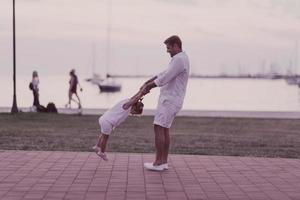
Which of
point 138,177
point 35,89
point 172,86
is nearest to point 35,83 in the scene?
point 35,89

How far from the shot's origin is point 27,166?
8586 millimetres

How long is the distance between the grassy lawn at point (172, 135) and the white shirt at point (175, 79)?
2794mm

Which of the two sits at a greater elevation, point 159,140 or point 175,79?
point 175,79

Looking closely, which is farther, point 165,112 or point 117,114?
point 117,114

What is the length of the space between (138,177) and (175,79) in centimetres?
136

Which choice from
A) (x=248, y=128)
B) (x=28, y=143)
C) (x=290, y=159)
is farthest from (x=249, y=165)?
(x=248, y=128)

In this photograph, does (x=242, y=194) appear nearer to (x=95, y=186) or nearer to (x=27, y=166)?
(x=95, y=186)

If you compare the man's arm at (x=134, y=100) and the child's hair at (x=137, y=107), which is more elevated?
the man's arm at (x=134, y=100)

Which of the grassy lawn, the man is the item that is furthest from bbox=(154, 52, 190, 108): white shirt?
the grassy lawn

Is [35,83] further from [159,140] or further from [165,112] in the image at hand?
[165,112]

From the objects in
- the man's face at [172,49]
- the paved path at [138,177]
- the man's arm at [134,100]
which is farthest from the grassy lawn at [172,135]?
the man's face at [172,49]

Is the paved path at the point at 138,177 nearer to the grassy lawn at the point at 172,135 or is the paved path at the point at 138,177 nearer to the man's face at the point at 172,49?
the grassy lawn at the point at 172,135

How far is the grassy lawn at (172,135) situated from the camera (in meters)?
11.4

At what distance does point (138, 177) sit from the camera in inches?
309
